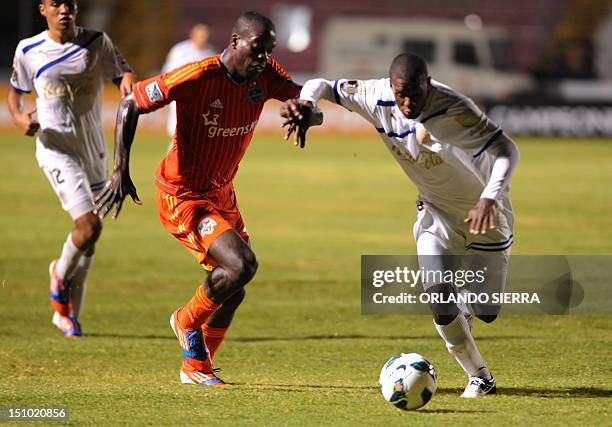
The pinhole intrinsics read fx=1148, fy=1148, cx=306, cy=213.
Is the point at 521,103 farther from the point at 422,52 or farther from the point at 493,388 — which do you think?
the point at 493,388

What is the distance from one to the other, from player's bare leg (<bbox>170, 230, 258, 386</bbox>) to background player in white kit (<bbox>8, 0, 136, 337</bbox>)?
2192mm

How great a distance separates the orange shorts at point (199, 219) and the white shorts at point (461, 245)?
121 centimetres

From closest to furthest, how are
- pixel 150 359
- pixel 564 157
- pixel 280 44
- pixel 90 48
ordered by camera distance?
pixel 150 359 < pixel 90 48 < pixel 564 157 < pixel 280 44

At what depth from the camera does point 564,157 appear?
26391mm

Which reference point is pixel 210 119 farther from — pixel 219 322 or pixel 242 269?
pixel 219 322

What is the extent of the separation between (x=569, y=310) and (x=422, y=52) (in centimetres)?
2467

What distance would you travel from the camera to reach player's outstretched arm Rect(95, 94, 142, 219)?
22.8 ft

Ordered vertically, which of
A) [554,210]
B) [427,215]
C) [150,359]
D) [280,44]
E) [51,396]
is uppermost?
[427,215]

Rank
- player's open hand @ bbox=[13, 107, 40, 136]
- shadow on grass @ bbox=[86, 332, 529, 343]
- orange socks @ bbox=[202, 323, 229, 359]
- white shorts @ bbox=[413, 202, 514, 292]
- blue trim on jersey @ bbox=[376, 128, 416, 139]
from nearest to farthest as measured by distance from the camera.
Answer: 1. blue trim on jersey @ bbox=[376, 128, 416, 139]
2. white shorts @ bbox=[413, 202, 514, 292]
3. orange socks @ bbox=[202, 323, 229, 359]
4. shadow on grass @ bbox=[86, 332, 529, 343]
5. player's open hand @ bbox=[13, 107, 40, 136]

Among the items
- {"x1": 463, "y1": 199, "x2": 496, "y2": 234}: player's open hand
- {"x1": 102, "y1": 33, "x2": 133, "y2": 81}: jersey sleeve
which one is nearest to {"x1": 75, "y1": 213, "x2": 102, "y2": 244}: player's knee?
{"x1": 102, "y1": 33, "x2": 133, "y2": 81}: jersey sleeve

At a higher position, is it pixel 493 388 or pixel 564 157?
pixel 493 388

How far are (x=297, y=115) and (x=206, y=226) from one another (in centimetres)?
102

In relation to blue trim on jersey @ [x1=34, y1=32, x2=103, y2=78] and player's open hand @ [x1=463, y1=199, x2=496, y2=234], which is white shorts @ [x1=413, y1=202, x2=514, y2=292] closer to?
player's open hand @ [x1=463, y1=199, x2=496, y2=234]

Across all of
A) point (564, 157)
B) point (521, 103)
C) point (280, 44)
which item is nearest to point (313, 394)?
point (564, 157)
